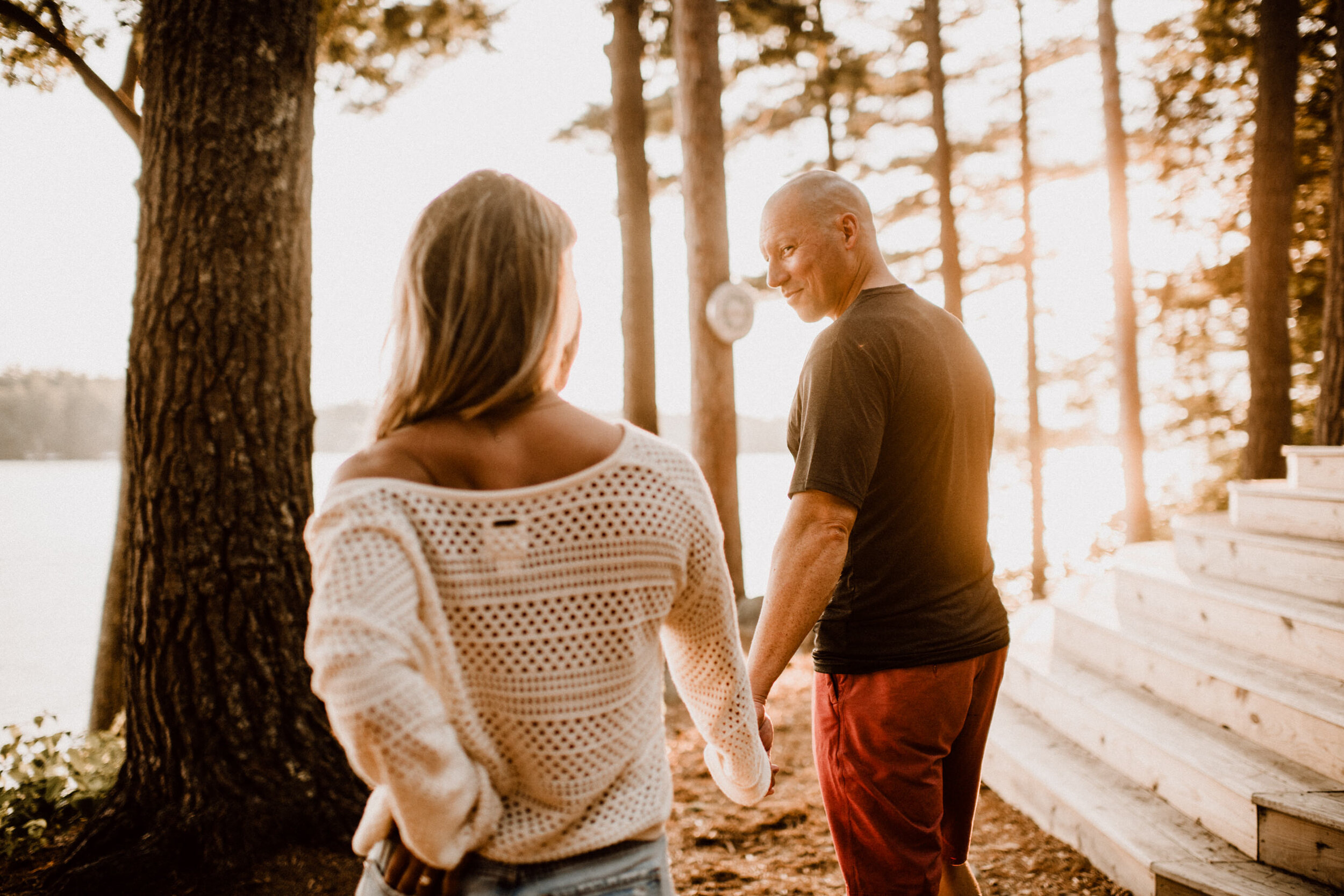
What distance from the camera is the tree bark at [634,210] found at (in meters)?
8.24

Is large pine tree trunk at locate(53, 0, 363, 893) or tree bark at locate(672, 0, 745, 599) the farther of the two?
tree bark at locate(672, 0, 745, 599)

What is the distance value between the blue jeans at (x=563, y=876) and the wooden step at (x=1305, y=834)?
7.93 ft

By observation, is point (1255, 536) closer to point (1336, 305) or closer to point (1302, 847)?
point (1302, 847)

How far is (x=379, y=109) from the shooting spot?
675 cm

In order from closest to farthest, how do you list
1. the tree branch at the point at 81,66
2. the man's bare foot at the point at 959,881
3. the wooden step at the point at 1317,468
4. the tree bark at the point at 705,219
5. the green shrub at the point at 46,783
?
the man's bare foot at the point at 959,881
the green shrub at the point at 46,783
the wooden step at the point at 1317,468
the tree branch at the point at 81,66
the tree bark at the point at 705,219

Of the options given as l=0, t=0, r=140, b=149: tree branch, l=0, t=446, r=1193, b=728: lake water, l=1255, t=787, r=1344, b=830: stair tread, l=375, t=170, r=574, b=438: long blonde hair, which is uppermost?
l=0, t=0, r=140, b=149: tree branch

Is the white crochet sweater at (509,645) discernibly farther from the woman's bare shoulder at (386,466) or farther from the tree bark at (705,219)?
the tree bark at (705,219)

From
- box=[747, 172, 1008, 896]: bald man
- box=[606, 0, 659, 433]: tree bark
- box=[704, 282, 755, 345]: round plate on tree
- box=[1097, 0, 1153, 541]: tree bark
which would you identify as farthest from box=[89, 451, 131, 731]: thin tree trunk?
box=[1097, 0, 1153, 541]: tree bark

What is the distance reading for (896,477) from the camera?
185cm

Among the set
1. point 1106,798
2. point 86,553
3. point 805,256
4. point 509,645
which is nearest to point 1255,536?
point 1106,798

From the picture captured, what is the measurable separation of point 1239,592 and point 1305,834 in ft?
4.82

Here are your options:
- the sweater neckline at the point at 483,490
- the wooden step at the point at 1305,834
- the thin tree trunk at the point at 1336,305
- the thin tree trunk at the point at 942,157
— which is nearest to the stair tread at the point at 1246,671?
the wooden step at the point at 1305,834

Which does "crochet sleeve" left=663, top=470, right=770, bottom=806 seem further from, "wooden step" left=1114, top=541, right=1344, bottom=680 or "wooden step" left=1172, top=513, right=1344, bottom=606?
"wooden step" left=1172, top=513, right=1344, bottom=606

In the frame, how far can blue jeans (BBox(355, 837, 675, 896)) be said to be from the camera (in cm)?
111
